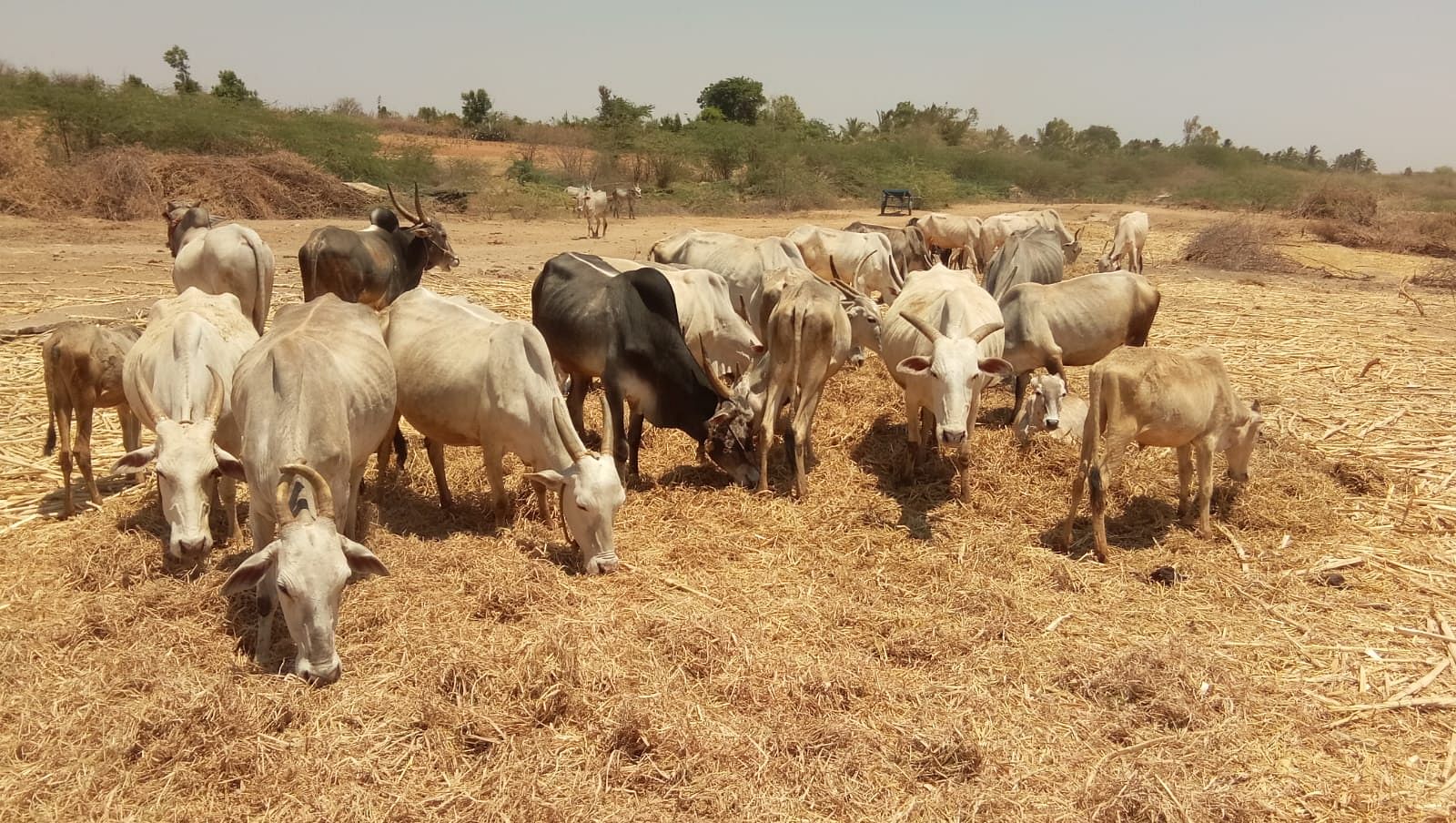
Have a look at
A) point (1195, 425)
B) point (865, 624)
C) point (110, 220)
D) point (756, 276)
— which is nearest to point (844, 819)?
point (865, 624)

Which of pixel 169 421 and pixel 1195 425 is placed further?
pixel 1195 425

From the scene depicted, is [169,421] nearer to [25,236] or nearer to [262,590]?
[262,590]

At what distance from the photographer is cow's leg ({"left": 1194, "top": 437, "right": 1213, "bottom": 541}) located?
22.2 feet

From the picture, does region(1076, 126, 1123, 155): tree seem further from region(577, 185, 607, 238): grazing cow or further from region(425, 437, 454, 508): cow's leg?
region(425, 437, 454, 508): cow's leg

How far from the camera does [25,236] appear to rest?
19125 millimetres

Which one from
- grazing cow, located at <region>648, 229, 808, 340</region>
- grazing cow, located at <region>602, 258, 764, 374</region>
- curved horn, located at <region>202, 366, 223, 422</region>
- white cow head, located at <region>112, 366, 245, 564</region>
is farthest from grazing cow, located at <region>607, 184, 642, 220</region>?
white cow head, located at <region>112, 366, 245, 564</region>

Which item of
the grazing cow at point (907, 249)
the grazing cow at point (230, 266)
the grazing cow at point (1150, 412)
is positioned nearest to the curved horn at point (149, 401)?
the grazing cow at point (230, 266)

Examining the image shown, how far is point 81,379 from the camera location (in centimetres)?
648

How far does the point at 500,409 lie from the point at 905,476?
364cm

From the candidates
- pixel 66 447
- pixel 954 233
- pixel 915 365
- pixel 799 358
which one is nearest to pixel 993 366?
pixel 915 365

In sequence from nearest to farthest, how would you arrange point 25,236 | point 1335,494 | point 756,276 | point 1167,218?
point 1335,494, point 756,276, point 25,236, point 1167,218

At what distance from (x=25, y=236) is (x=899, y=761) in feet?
72.4

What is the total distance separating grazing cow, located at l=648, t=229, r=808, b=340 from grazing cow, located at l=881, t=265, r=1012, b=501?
2632 millimetres

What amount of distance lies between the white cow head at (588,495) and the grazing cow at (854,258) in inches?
335
